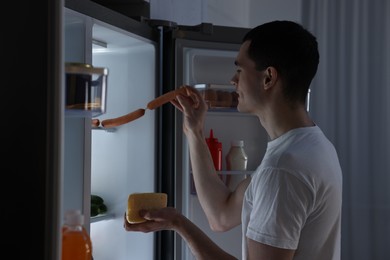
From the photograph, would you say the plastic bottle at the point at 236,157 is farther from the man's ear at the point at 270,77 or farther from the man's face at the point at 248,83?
the man's ear at the point at 270,77

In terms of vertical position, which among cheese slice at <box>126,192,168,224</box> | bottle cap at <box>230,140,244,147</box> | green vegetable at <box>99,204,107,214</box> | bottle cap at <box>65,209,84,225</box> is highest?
bottle cap at <box>230,140,244,147</box>

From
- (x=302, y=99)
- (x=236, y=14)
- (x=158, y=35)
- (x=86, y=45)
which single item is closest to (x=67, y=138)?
(x=86, y=45)

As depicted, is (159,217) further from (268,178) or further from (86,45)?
(86,45)

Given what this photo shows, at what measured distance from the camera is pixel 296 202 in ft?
4.56

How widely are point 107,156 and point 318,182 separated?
4.00 feet

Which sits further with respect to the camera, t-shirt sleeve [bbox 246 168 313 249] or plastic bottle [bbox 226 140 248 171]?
plastic bottle [bbox 226 140 248 171]

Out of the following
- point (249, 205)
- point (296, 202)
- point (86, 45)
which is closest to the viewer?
point (296, 202)

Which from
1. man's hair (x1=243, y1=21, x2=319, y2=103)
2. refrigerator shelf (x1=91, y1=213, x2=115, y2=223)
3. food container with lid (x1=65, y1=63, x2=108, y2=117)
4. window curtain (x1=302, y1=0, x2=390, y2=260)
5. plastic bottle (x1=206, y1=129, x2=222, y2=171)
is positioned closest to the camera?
food container with lid (x1=65, y1=63, x2=108, y2=117)

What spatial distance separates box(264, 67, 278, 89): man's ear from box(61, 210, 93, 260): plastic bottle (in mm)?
694

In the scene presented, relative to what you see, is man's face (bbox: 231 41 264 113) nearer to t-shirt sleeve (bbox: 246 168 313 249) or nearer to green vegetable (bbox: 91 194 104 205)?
t-shirt sleeve (bbox: 246 168 313 249)

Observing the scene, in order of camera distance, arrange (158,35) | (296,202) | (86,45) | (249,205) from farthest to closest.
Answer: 1. (158,35)
2. (86,45)
3. (249,205)
4. (296,202)

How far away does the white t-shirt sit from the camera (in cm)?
139

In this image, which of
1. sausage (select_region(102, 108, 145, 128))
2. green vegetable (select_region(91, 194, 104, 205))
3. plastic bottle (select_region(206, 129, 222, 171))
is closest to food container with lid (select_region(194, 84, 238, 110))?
plastic bottle (select_region(206, 129, 222, 171))

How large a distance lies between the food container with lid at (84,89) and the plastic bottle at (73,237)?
256 millimetres
